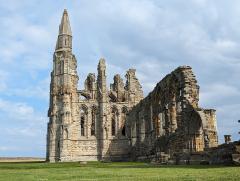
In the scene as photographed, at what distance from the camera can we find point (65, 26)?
206 feet

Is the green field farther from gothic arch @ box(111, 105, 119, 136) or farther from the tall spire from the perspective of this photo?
the tall spire

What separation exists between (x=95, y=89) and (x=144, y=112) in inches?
507

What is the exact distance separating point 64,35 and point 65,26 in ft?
4.96

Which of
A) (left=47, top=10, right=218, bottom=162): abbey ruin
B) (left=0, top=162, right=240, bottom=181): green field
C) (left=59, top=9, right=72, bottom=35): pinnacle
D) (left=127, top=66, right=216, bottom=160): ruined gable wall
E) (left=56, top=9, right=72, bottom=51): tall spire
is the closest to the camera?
(left=0, top=162, right=240, bottom=181): green field

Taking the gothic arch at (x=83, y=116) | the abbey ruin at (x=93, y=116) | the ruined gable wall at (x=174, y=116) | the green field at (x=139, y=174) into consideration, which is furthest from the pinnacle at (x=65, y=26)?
the green field at (x=139, y=174)

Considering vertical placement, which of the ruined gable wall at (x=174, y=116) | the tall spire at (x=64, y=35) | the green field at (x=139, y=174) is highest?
the tall spire at (x=64, y=35)

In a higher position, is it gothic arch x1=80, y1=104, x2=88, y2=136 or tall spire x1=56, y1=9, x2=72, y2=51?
tall spire x1=56, y1=9, x2=72, y2=51

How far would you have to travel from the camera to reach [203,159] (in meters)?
24.2

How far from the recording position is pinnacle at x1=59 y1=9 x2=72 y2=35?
62438 millimetres

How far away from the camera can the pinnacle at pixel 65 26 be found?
62.4 m

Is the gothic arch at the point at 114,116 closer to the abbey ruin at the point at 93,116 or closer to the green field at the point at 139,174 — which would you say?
the abbey ruin at the point at 93,116

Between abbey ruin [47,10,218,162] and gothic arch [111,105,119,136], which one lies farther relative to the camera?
gothic arch [111,105,119,136]

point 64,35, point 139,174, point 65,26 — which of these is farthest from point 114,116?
point 139,174

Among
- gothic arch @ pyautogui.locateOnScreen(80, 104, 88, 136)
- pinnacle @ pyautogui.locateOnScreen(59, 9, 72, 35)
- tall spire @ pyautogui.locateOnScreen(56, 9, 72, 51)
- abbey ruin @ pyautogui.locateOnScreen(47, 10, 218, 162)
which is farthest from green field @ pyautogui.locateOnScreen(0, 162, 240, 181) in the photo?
pinnacle @ pyautogui.locateOnScreen(59, 9, 72, 35)
